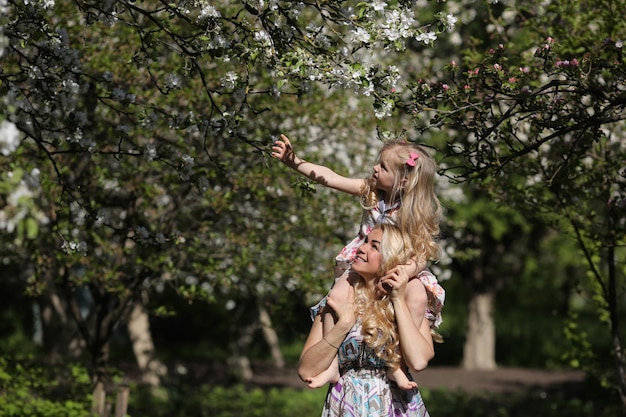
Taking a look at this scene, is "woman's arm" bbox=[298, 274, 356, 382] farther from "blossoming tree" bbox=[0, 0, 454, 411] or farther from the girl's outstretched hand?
"blossoming tree" bbox=[0, 0, 454, 411]

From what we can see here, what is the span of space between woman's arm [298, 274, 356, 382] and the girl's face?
1.66 feet

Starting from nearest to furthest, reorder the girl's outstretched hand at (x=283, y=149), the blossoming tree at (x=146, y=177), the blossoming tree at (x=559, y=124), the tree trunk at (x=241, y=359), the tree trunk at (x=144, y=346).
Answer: the girl's outstretched hand at (x=283, y=149) → the blossoming tree at (x=559, y=124) → the blossoming tree at (x=146, y=177) → the tree trunk at (x=144, y=346) → the tree trunk at (x=241, y=359)

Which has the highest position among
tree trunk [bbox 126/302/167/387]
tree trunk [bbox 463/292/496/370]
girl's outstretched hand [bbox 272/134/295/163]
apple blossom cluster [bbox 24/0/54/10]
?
tree trunk [bbox 463/292/496/370]

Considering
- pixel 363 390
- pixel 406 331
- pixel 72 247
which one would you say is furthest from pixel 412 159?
pixel 72 247

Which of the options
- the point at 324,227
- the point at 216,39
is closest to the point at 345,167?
the point at 324,227

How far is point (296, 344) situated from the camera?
23891mm

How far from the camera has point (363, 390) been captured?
184 inches

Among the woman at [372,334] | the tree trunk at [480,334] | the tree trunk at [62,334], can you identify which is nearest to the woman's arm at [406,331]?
the woman at [372,334]

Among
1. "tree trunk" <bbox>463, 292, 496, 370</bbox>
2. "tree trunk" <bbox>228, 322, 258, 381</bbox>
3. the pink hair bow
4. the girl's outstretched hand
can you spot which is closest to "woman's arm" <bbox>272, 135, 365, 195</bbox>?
the girl's outstretched hand

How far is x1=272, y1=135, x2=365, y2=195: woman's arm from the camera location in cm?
506

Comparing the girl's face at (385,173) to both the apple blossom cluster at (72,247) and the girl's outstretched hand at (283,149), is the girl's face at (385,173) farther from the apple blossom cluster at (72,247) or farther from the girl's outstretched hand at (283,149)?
the apple blossom cluster at (72,247)

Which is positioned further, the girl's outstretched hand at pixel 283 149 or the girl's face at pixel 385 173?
the girl's outstretched hand at pixel 283 149

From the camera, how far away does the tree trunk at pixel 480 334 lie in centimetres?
1834

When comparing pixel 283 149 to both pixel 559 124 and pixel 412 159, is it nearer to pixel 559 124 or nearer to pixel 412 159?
pixel 412 159
